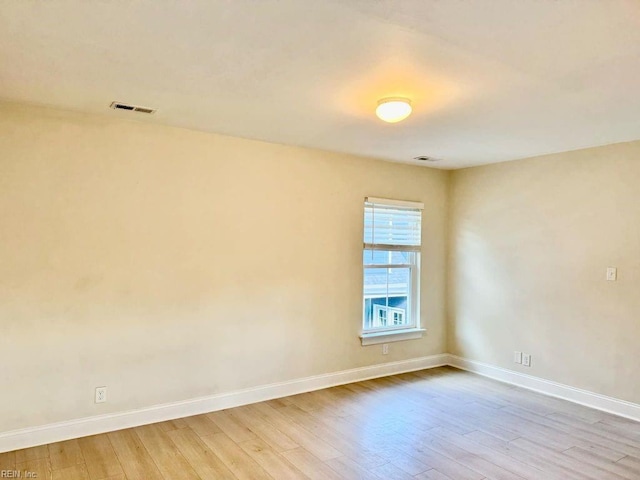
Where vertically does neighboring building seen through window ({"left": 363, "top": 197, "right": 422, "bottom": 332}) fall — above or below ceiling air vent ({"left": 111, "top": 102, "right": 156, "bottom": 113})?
below

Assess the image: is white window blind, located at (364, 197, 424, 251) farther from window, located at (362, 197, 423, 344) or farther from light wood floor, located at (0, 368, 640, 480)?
light wood floor, located at (0, 368, 640, 480)

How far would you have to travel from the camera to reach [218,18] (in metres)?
1.88

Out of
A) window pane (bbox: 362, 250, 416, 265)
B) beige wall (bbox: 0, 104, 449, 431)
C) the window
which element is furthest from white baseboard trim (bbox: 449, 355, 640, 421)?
window pane (bbox: 362, 250, 416, 265)

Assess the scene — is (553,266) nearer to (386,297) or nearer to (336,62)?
(386,297)


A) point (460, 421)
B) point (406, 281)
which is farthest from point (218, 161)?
point (460, 421)

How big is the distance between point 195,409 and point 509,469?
97.8 inches

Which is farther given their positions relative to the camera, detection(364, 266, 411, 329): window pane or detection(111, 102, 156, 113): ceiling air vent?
detection(364, 266, 411, 329): window pane

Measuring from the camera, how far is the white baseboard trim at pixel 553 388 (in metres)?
3.87

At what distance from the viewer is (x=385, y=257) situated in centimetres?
501

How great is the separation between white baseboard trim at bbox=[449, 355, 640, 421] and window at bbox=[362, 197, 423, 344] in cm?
80

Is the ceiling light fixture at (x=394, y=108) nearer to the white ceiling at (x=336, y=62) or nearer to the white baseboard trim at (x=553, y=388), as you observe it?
the white ceiling at (x=336, y=62)

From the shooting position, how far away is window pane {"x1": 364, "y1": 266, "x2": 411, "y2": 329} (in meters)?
4.90

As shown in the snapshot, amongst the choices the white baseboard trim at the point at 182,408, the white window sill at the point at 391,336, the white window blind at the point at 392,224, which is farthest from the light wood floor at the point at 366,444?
the white window blind at the point at 392,224

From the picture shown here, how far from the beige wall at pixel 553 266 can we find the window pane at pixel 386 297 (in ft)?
2.23
